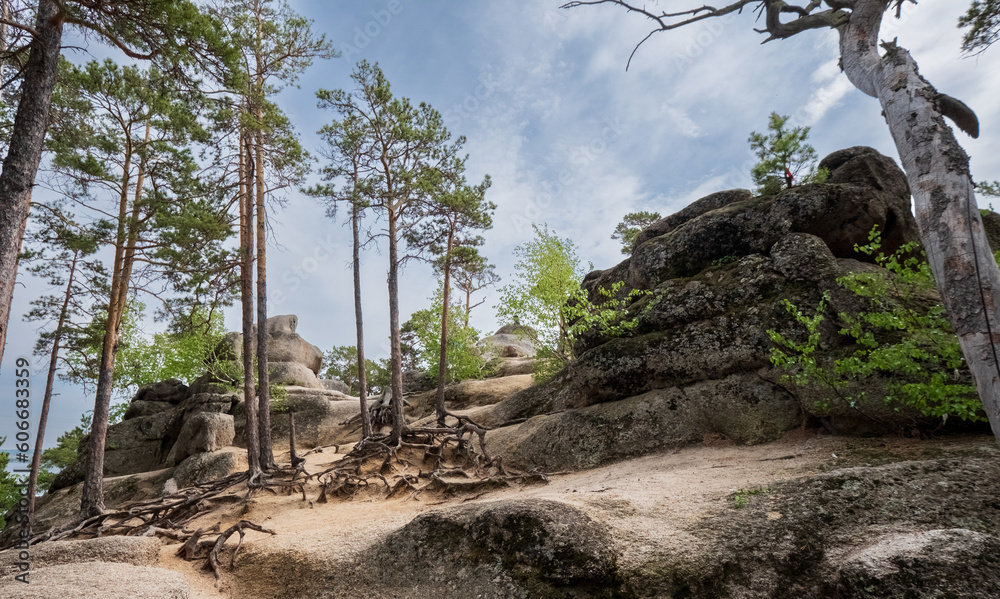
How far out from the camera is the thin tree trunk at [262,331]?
1248 centimetres

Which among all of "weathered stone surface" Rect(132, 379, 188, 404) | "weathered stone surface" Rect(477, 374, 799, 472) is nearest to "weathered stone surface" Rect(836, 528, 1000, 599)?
"weathered stone surface" Rect(477, 374, 799, 472)

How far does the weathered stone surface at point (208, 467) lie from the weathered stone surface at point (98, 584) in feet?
33.9

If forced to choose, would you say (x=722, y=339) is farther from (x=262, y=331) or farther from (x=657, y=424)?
(x=262, y=331)

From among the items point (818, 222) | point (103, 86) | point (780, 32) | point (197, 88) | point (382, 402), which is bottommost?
point (382, 402)

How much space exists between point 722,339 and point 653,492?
5139 millimetres

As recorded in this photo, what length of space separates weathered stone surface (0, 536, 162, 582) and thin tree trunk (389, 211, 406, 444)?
713 cm

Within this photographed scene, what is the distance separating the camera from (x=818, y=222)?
11266mm

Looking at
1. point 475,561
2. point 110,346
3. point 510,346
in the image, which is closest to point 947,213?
point 475,561

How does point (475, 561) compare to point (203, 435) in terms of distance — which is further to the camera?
point (203, 435)

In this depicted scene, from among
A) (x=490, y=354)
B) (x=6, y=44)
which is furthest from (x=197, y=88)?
(x=490, y=354)

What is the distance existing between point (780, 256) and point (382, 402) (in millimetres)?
14528

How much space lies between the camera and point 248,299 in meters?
12.0

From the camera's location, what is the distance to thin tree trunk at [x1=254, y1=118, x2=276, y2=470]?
12477mm

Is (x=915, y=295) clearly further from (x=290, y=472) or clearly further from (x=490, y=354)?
(x=490, y=354)
